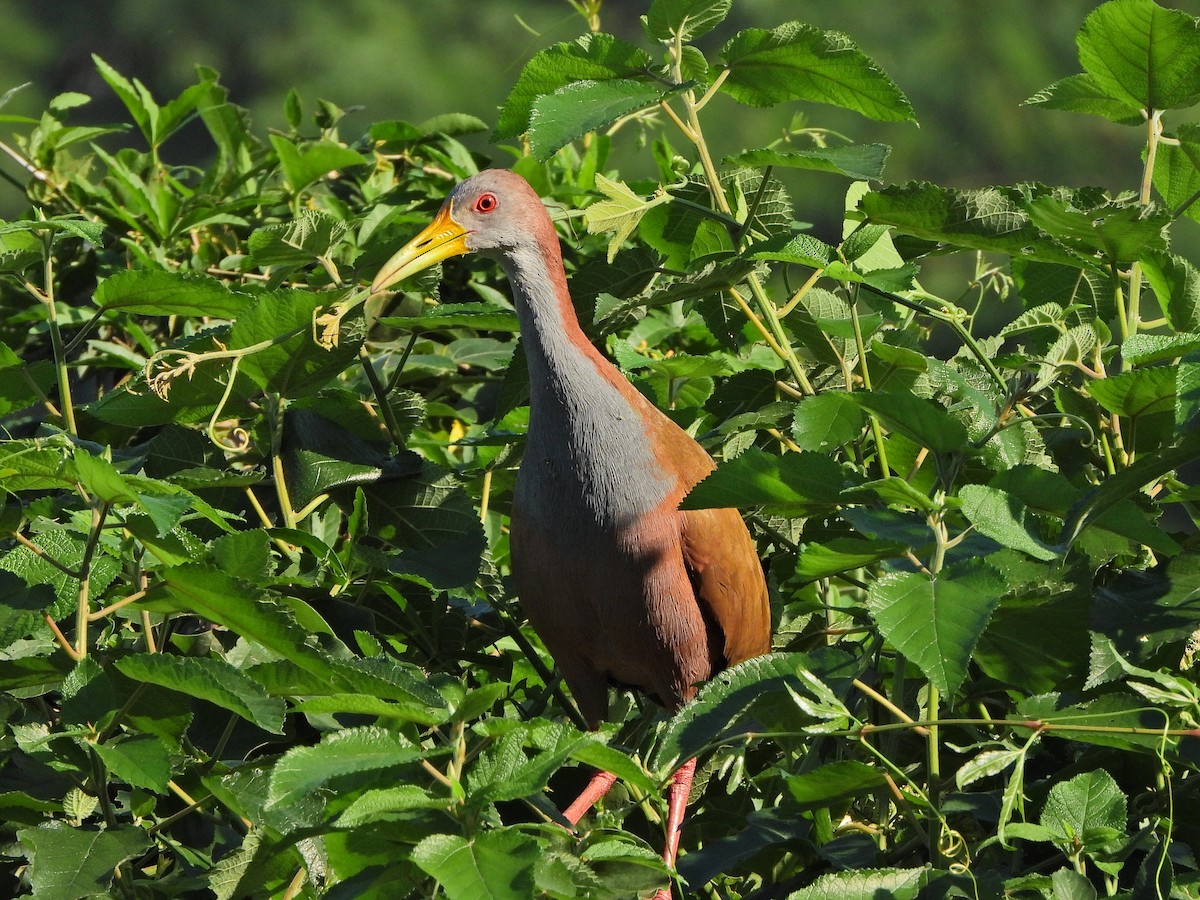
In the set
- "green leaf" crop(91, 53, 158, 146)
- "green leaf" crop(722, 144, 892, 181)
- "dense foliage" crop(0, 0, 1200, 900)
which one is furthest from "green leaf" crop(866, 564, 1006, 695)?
"green leaf" crop(91, 53, 158, 146)

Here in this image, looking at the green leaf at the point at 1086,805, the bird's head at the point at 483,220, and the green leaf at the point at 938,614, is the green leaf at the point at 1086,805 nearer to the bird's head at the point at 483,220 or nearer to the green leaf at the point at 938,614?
the green leaf at the point at 938,614

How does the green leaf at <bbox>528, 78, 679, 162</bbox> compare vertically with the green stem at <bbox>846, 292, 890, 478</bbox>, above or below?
above

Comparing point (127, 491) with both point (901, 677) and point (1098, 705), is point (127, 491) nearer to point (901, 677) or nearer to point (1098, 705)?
point (901, 677)

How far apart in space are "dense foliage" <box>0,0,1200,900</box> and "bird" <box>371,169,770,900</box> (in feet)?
0.25

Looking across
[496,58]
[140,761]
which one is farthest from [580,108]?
[496,58]

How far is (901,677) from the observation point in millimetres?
1550

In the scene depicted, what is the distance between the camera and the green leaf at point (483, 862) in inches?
45.1

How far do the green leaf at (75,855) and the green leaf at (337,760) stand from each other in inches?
12.9

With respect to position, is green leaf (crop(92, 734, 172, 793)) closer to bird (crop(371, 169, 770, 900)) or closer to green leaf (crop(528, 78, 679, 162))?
bird (crop(371, 169, 770, 900))

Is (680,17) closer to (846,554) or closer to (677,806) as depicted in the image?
(846,554)

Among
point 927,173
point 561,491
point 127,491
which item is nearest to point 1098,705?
point 561,491

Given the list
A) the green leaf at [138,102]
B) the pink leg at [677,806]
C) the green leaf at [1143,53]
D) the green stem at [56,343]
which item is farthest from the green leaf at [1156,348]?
the green leaf at [138,102]

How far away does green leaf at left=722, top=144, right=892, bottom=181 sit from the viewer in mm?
1709

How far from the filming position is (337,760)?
1.23 metres
